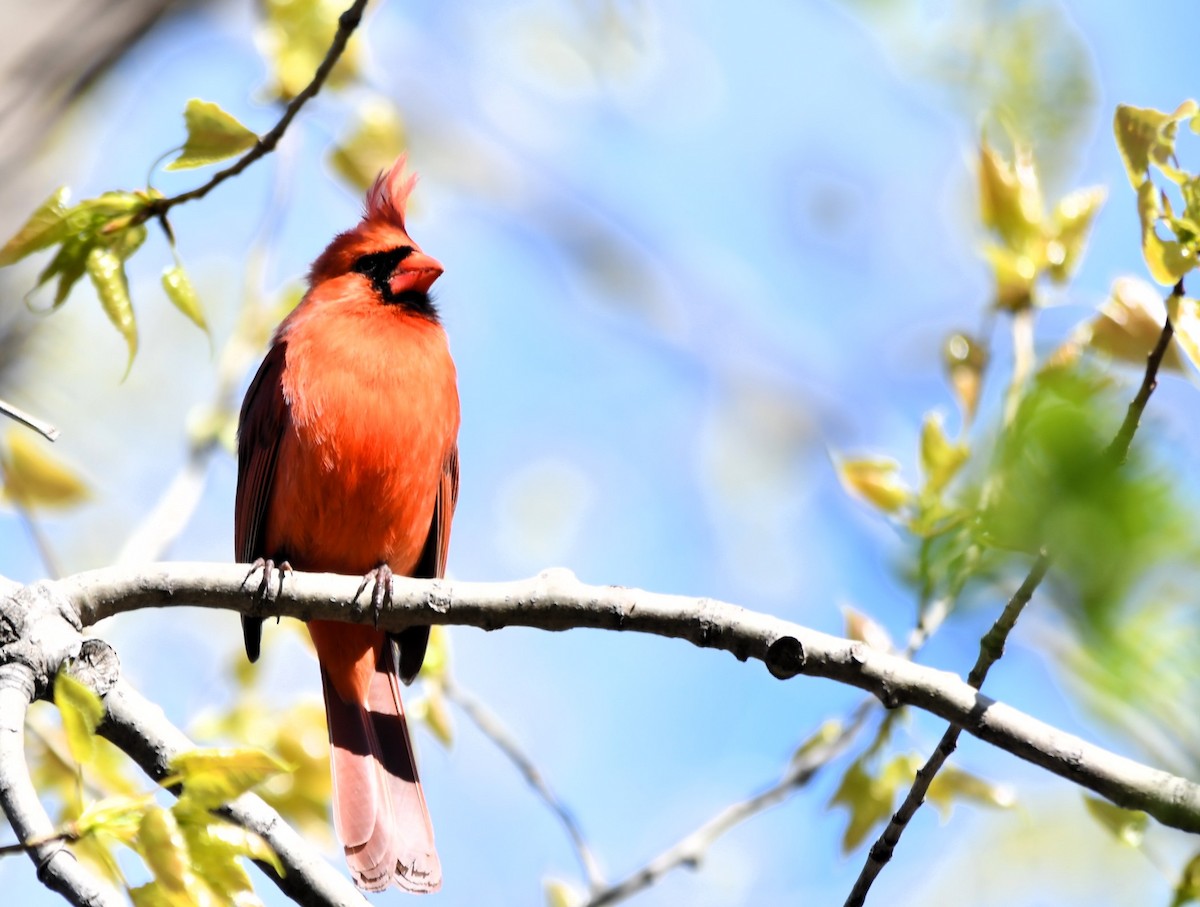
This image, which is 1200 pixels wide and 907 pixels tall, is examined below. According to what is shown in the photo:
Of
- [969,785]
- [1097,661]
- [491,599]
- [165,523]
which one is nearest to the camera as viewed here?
[1097,661]

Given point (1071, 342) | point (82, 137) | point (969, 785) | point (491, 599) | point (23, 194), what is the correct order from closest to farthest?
point (23, 194)
point (491, 599)
point (1071, 342)
point (969, 785)
point (82, 137)

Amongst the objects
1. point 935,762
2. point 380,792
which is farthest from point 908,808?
point 380,792

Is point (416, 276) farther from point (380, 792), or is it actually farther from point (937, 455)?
point (937, 455)

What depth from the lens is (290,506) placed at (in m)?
3.57

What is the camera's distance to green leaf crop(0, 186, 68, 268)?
227 centimetres

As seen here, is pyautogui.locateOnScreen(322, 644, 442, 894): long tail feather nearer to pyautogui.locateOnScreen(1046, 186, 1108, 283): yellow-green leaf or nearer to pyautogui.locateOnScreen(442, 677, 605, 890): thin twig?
pyautogui.locateOnScreen(442, 677, 605, 890): thin twig

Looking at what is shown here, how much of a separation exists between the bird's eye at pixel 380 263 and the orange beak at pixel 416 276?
6cm

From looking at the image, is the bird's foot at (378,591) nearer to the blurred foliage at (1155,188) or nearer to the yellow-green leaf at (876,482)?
the yellow-green leaf at (876,482)

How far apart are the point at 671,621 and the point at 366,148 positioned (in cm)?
189

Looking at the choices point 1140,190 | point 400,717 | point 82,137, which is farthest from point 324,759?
point 1140,190

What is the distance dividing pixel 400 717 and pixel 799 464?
5.68 feet

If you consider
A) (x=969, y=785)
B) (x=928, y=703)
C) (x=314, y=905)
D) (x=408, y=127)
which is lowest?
(x=314, y=905)

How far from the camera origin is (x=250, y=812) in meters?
2.10

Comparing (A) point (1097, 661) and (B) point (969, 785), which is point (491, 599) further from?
(A) point (1097, 661)
